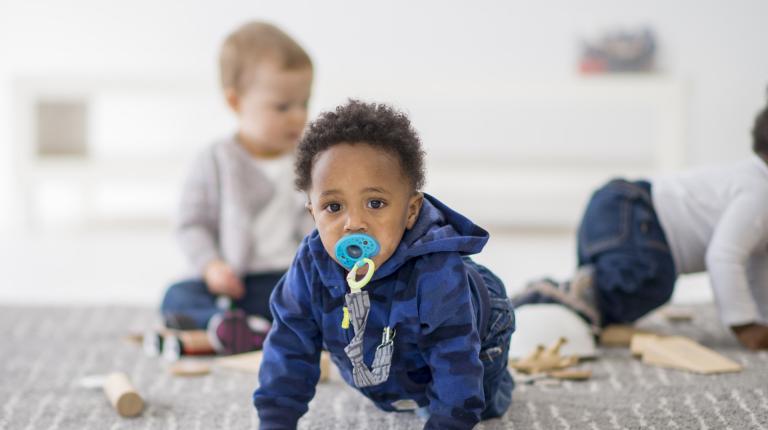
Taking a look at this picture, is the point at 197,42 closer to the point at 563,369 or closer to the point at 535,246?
the point at 535,246

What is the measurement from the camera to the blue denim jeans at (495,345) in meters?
1.07

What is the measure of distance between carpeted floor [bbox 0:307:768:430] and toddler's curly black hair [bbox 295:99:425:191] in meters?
0.31

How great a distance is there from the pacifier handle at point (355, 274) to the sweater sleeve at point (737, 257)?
709mm

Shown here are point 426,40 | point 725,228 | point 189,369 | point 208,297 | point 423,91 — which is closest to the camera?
point 189,369

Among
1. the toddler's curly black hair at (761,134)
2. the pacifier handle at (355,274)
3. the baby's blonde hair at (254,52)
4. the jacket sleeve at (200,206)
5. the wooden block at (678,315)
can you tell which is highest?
the baby's blonde hair at (254,52)

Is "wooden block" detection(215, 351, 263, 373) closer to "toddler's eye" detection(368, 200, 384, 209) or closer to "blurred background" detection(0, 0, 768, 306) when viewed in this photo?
"toddler's eye" detection(368, 200, 384, 209)

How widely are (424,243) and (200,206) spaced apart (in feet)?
2.96

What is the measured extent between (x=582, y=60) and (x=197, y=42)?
4.38 feet

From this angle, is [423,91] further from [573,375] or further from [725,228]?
[573,375]

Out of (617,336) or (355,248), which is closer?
(355,248)

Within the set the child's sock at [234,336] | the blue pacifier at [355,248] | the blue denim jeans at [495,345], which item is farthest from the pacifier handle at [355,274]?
the child's sock at [234,336]

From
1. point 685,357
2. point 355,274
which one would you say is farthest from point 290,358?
point 685,357

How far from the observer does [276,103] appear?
1.73 metres

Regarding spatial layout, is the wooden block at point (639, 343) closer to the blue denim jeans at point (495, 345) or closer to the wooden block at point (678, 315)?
the wooden block at point (678, 315)
